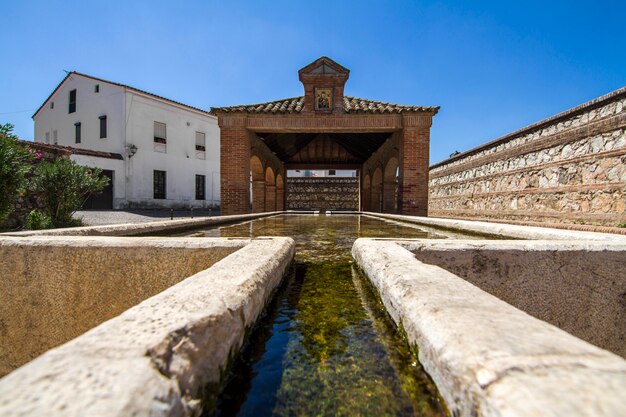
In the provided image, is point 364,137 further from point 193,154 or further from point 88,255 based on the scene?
point 193,154

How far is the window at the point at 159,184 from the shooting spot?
56.0 ft

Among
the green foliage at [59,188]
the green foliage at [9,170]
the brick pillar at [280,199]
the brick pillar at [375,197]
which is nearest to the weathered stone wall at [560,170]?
the brick pillar at [375,197]

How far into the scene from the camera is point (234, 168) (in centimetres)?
887

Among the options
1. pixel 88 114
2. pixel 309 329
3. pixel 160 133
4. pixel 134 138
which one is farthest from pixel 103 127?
pixel 309 329

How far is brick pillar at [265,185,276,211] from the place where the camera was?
13608mm

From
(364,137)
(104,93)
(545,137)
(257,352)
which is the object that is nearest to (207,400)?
(257,352)

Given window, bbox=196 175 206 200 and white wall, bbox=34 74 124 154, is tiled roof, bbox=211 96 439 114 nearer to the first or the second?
white wall, bbox=34 74 124 154

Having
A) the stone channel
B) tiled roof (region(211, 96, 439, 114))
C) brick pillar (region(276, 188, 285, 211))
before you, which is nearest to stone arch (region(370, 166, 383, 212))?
tiled roof (region(211, 96, 439, 114))

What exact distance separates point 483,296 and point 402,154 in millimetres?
8176

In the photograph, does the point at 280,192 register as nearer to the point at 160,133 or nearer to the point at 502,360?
the point at 160,133

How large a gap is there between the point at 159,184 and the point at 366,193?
39.3 feet

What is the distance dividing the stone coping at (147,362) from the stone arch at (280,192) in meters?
14.7

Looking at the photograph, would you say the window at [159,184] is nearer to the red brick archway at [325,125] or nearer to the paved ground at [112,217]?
the paved ground at [112,217]

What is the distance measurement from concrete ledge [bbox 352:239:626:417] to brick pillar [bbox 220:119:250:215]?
8179 millimetres
